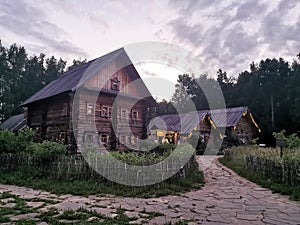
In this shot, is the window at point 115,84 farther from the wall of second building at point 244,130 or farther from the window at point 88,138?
the wall of second building at point 244,130

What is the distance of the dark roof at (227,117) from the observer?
28.8m

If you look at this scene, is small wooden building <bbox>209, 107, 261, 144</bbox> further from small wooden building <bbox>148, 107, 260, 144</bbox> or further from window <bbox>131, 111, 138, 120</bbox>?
window <bbox>131, 111, 138, 120</bbox>

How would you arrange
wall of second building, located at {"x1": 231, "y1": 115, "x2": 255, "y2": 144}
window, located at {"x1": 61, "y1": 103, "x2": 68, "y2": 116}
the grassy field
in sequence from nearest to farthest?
the grassy field → window, located at {"x1": 61, "y1": 103, "x2": 68, "y2": 116} → wall of second building, located at {"x1": 231, "y1": 115, "x2": 255, "y2": 144}

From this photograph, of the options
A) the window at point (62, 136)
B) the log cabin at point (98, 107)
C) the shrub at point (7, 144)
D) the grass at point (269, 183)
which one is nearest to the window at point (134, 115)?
the log cabin at point (98, 107)

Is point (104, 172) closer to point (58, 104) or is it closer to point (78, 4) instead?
point (78, 4)

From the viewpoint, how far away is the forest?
33.3 metres

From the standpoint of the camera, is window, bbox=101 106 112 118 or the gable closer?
the gable

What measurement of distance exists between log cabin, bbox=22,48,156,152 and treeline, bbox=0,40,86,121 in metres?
15.4

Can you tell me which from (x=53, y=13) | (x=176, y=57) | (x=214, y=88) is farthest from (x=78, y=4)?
(x=214, y=88)

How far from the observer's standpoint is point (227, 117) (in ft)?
98.4

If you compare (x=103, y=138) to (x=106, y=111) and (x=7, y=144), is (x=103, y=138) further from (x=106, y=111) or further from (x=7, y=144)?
(x=7, y=144)

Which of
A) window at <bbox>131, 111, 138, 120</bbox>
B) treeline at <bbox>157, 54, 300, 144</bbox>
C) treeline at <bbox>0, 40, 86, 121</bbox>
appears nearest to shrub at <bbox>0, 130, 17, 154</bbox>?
window at <bbox>131, 111, 138, 120</bbox>

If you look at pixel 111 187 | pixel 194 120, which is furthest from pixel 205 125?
pixel 111 187

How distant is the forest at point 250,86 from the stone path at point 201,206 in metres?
26.3
